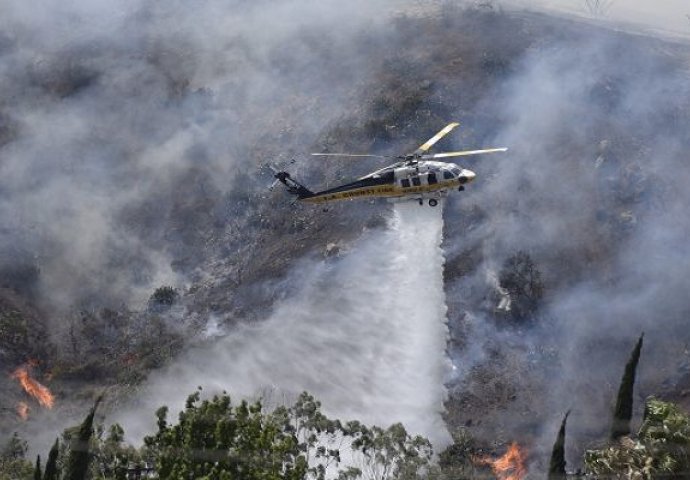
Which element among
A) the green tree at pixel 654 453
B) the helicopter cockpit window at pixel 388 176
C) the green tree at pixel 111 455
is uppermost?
the green tree at pixel 654 453

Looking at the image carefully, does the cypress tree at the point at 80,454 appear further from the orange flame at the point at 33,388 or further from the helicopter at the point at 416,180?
the orange flame at the point at 33,388

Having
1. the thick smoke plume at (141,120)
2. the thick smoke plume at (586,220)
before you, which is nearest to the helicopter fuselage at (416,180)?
the thick smoke plume at (586,220)

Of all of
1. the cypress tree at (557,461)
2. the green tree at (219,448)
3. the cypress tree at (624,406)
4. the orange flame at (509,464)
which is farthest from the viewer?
the orange flame at (509,464)

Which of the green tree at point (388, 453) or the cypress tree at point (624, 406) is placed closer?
the cypress tree at point (624, 406)

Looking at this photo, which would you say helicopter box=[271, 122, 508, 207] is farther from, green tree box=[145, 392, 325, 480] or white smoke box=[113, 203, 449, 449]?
green tree box=[145, 392, 325, 480]

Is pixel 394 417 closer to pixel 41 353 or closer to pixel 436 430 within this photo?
pixel 436 430

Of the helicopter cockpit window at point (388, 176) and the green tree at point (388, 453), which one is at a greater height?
the helicopter cockpit window at point (388, 176)

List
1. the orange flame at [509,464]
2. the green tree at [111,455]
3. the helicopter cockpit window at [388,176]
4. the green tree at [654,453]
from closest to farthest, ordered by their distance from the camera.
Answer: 1. the green tree at [654,453]
2. the green tree at [111,455]
3. the orange flame at [509,464]
4. the helicopter cockpit window at [388,176]
